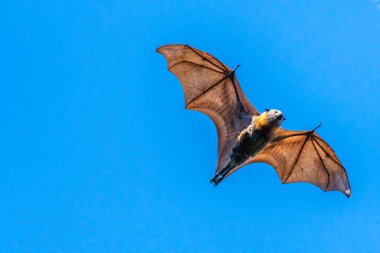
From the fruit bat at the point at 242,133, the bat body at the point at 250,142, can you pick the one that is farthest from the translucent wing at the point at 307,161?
the bat body at the point at 250,142

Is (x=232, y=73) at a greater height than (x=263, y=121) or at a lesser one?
greater

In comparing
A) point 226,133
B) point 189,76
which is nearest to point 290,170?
point 226,133

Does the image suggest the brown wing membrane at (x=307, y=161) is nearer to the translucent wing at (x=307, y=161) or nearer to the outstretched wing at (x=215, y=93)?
the translucent wing at (x=307, y=161)

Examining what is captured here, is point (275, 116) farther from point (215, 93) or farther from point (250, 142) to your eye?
point (215, 93)

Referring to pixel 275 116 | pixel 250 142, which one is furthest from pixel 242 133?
pixel 275 116

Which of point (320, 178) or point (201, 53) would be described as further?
point (320, 178)

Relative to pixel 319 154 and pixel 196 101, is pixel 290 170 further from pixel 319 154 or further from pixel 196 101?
pixel 196 101

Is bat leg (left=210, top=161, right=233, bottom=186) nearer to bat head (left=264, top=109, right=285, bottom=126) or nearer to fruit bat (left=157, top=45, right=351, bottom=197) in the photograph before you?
fruit bat (left=157, top=45, right=351, bottom=197)
